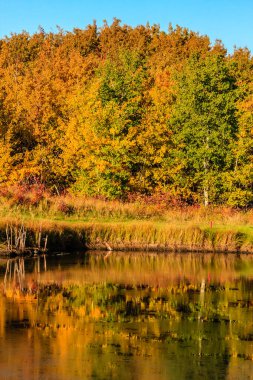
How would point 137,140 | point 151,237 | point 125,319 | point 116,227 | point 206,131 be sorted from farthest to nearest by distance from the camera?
point 206,131, point 137,140, point 151,237, point 116,227, point 125,319

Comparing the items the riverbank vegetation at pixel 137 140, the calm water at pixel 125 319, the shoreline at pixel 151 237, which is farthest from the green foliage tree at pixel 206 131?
the calm water at pixel 125 319

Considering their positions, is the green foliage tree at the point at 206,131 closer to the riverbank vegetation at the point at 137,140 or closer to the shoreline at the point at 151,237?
the riverbank vegetation at the point at 137,140

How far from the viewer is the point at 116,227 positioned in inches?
1448

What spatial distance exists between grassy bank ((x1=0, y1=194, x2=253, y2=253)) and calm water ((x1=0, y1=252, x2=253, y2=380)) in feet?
8.34

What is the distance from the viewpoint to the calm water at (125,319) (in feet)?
49.3

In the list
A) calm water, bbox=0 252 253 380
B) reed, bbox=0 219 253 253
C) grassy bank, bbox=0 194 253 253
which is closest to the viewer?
calm water, bbox=0 252 253 380

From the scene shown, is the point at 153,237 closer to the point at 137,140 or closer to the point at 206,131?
the point at 137,140

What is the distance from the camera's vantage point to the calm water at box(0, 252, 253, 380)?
15.0 meters

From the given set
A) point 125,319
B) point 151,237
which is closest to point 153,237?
point 151,237

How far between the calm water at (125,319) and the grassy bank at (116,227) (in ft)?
8.34

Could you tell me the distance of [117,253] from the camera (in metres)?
35.2

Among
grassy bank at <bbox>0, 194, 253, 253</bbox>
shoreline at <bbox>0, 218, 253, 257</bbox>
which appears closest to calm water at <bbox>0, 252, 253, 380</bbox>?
grassy bank at <bbox>0, 194, 253, 253</bbox>

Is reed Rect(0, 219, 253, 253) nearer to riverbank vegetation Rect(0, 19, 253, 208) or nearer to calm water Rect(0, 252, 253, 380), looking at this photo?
calm water Rect(0, 252, 253, 380)

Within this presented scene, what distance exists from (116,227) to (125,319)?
16.8 m
